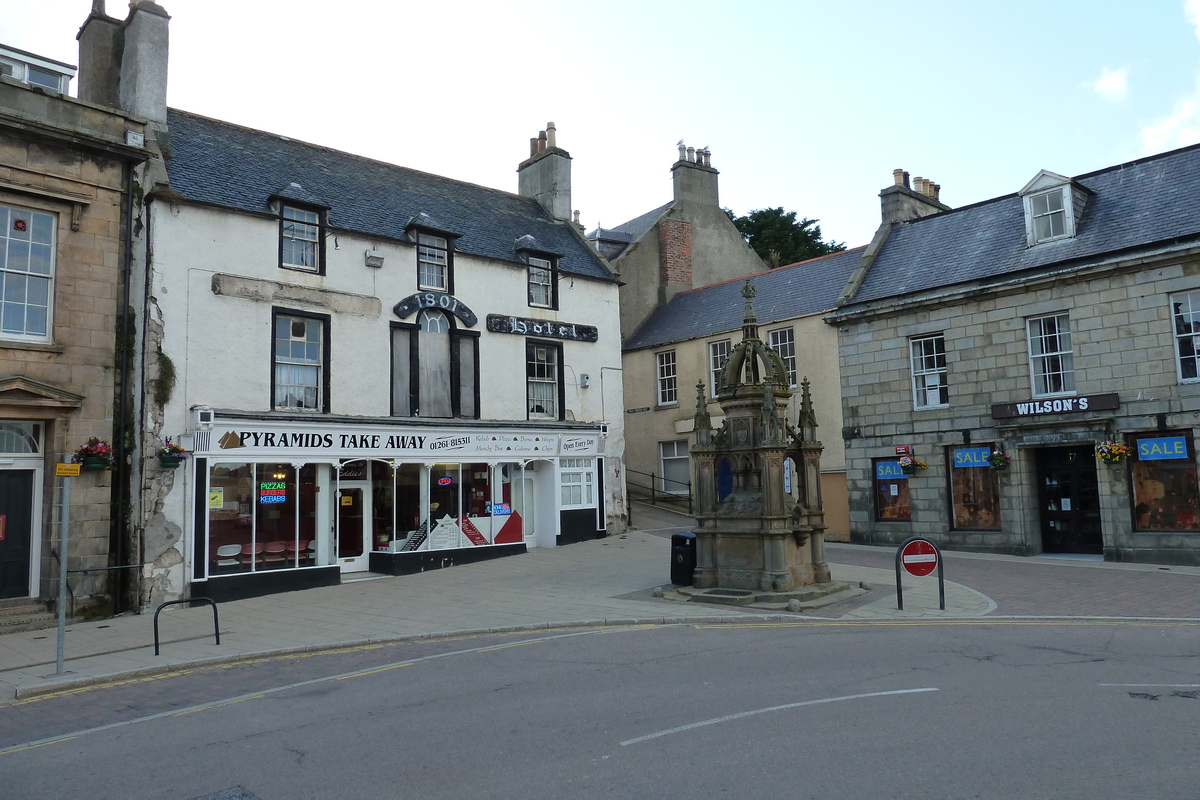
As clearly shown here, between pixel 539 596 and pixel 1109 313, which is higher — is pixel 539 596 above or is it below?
below

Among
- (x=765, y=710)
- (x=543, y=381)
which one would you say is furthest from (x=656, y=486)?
(x=765, y=710)

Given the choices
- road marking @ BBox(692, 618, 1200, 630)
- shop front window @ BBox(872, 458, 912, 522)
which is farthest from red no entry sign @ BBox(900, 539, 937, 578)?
shop front window @ BBox(872, 458, 912, 522)

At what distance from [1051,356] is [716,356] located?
33.4 ft

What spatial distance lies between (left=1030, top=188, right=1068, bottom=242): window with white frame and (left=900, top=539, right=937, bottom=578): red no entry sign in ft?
36.7

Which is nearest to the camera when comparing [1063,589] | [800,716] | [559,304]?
[800,716]

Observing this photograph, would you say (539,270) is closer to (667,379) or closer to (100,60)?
(667,379)

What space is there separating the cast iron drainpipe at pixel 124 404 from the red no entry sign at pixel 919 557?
13.1 m

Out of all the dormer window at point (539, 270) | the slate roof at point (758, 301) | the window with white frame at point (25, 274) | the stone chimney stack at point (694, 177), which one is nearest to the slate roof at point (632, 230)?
the stone chimney stack at point (694, 177)

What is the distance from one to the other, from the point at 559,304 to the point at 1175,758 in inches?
732

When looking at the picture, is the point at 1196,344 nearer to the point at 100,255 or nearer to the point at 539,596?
the point at 539,596

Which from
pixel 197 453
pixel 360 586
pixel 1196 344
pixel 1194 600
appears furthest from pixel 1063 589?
pixel 197 453

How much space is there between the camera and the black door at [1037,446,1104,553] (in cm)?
1909

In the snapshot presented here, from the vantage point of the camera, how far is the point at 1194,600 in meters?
13.0

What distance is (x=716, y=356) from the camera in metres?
27.3
